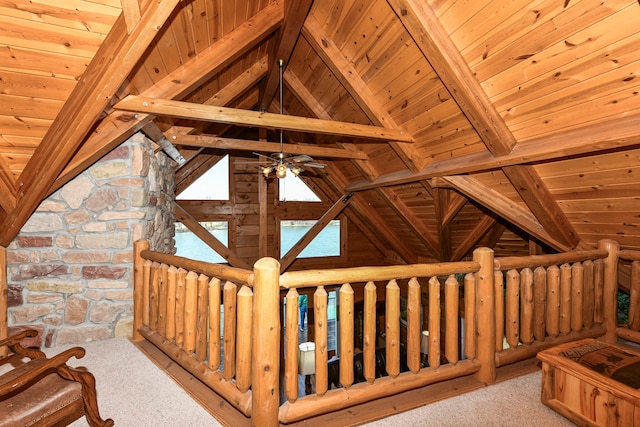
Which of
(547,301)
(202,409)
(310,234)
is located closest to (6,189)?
(202,409)

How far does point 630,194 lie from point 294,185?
5464mm

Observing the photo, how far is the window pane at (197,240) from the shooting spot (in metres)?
6.47

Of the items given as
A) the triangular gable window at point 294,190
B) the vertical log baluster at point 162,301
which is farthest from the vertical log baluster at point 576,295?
the triangular gable window at point 294,190

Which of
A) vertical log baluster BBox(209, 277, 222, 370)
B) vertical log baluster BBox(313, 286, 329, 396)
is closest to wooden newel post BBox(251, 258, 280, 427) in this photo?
vertical log baluster BBox(313, 286, 329, 396)

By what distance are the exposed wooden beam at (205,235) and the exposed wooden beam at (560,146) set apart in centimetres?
397

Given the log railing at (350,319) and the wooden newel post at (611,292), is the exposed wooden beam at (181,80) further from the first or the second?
the wooden newel post at (611,292)

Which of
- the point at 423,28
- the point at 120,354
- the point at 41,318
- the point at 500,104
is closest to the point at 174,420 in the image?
the point at 120,354

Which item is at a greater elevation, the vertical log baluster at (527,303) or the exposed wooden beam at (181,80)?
the exposed wooden beam at (181,80)

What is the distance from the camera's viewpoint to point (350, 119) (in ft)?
14.7

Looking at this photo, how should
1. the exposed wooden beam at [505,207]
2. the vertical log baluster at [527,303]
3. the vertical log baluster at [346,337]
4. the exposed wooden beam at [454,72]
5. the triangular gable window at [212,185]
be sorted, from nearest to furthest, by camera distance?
the vertical log baluster at [346,337], the exposed wooden beam at [454,72], the vertical log baluster at [527,303], the exposed wooden beam at [505,207], the triangular gable window at [212,185]

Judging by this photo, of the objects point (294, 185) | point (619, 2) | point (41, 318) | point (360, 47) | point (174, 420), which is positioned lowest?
point (174, 420)

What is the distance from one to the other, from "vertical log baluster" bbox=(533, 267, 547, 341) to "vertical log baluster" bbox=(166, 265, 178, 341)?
9.63 ft

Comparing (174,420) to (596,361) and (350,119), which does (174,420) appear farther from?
(350,119)

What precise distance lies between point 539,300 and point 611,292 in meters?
0.91
